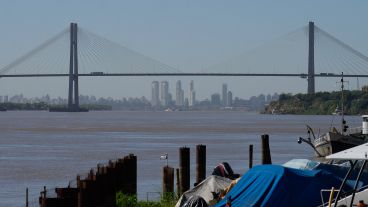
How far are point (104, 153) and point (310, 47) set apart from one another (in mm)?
86090

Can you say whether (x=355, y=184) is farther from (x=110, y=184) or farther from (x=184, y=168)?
(x=184, y=168)

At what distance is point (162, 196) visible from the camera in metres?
24.9

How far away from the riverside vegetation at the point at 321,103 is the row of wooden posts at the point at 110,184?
105m

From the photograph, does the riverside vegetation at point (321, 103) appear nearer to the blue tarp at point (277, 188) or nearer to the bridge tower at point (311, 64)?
the bridge tower at point (311, 64)

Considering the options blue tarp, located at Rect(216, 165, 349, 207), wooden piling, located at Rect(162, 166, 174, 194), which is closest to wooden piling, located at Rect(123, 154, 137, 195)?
wooden piling, located at Rect(162, 166, 174, 194)

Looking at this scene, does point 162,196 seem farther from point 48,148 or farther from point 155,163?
point 48,148

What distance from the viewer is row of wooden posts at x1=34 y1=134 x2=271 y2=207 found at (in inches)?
738

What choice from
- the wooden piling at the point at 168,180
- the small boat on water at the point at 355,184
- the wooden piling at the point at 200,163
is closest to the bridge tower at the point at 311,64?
the wooden piling at the point at 200,163

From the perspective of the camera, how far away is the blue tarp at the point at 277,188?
61.4 ft

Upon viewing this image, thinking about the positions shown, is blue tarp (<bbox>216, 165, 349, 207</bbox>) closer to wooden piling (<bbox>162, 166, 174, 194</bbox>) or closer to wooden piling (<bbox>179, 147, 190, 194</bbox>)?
A: wooden piling (<bbox>179, 147, 190, 194</bbox>)

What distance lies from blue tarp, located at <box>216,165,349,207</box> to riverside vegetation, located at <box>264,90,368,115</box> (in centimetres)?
11239

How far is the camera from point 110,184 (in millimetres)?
22781

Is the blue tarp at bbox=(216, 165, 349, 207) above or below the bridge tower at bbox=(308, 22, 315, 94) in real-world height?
below

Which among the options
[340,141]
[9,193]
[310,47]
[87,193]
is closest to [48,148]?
[340,141]
